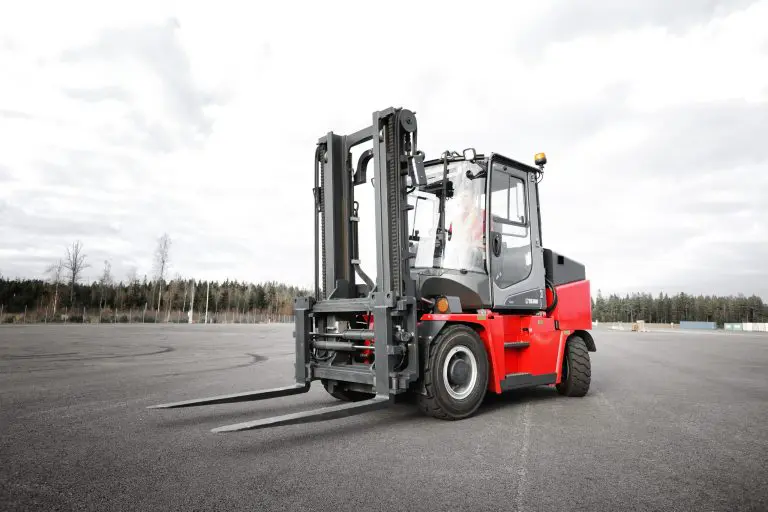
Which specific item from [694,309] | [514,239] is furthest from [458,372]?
[694,309]

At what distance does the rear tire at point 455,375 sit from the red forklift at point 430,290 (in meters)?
0.01

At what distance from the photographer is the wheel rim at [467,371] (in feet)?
19.8

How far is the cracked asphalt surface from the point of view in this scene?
3.54 m

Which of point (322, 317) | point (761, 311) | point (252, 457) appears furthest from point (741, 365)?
point (761, 311)

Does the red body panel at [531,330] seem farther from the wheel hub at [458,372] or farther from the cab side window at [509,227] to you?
the cab side window at [509,227]

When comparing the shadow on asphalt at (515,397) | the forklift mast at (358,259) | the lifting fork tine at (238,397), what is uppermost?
the forklift mast at (358,259)

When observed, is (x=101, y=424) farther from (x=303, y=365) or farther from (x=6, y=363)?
(x=6, y=363)

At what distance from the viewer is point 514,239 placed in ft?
24.4

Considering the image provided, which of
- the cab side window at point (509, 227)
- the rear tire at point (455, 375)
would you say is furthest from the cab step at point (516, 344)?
the cab side window at point (509, 227)

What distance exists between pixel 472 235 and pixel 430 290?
98 centimetres

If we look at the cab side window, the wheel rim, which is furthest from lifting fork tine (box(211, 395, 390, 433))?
the cab side window

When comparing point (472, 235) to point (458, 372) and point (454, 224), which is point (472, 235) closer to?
point (454, 224)

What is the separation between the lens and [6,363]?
39.1 feet

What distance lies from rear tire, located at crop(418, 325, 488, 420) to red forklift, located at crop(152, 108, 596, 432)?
1 centimetres
